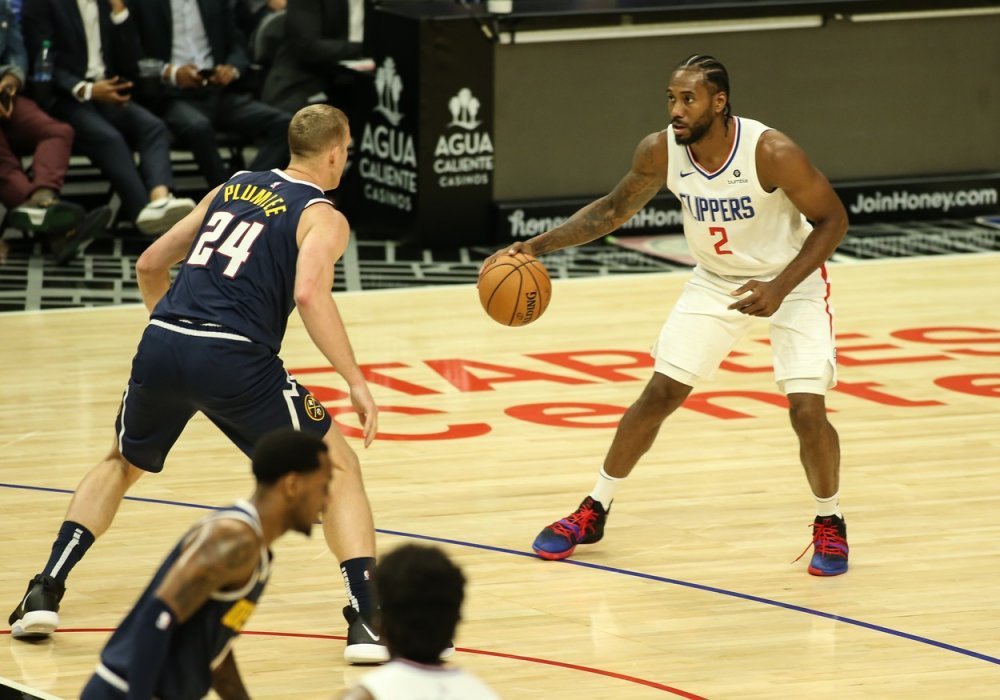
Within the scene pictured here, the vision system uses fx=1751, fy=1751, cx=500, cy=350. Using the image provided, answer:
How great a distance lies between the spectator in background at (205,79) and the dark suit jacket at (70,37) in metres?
0.20

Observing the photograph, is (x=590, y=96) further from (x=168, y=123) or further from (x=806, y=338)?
(x=806, y=338)

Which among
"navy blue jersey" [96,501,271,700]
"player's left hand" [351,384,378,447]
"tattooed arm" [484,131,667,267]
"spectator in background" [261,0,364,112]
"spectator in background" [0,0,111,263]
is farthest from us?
"spectator in background" [261,0,364,112]

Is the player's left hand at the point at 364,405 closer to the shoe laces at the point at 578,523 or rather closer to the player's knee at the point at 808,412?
the shoe laces at the point at 578,523

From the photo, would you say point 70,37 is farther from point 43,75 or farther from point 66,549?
point 66,549

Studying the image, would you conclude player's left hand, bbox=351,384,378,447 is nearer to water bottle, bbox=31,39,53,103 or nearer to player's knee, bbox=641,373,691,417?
player's knee, bbox=641,373,691,417

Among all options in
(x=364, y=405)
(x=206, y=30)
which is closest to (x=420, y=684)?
(x=364, y=405)

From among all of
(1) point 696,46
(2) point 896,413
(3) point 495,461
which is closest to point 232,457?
(3) point 495,461

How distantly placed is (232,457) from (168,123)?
529 centimetres

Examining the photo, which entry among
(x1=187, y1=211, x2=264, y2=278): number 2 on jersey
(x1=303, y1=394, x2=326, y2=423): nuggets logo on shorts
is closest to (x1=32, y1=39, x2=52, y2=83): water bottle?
(x1=187, y1=211, x2=264, y2=278): number 2 on jersey

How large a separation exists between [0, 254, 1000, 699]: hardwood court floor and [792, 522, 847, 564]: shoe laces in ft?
0.32

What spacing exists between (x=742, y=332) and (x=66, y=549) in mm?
2445

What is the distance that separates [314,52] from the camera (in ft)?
41.3

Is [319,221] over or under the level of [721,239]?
over

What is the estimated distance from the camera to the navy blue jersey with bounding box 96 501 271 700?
3.55 m
